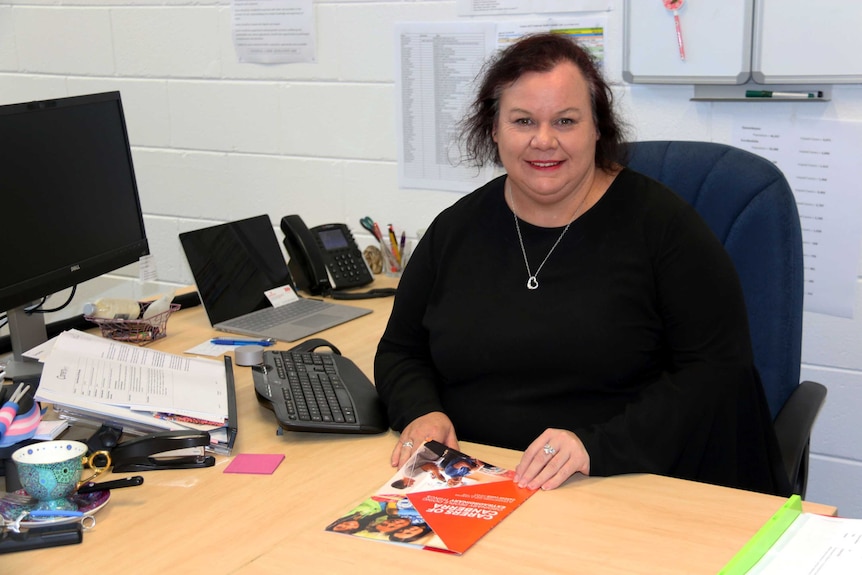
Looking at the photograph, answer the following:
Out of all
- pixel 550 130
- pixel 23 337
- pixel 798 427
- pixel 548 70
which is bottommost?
pixel 798 427

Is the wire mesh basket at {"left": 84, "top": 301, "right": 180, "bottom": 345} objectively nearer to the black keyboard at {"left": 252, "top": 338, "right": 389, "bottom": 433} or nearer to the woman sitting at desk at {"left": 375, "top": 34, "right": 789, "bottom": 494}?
the black keyboard at {"left": 252, "top": 338, "right": 389, "bottom": 433}

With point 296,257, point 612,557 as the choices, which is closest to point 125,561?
point 612,557

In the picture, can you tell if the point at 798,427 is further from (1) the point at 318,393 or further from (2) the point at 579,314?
(1) the point at 318,393

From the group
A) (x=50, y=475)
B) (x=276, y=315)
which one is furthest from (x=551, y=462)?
(x=276, y=315)

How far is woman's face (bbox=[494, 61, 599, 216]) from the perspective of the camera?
169cm

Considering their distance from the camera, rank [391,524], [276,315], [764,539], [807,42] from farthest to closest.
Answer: [276,315] → [807,42] → [391,524] → [764,539]

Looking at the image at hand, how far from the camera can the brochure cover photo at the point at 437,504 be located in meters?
1.28

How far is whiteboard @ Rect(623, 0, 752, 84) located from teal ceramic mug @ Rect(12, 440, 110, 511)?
1534 millimetres

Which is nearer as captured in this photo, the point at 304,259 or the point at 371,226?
the point at 304,259

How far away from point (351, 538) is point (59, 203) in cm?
100

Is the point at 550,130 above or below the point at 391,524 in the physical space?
above

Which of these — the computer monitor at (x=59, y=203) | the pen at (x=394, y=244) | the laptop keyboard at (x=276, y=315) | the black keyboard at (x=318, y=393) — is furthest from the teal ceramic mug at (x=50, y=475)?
the pen at (x=394, y=244)

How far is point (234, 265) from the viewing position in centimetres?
236

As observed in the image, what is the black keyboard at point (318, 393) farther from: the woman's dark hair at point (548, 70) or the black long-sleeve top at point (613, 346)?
the woman's dark hair at point (548, 70)
